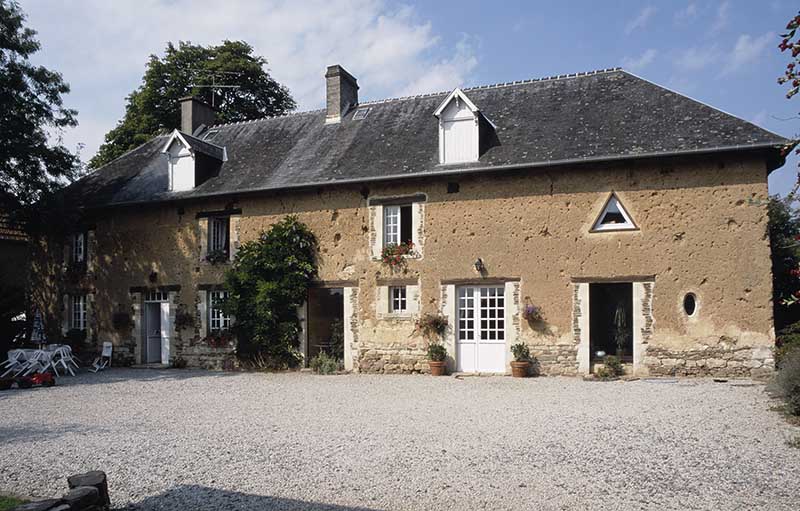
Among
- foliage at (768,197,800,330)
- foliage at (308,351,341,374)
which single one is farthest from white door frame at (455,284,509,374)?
foliage at (768,197,800,330)

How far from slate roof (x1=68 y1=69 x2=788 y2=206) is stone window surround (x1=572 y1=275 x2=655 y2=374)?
8.18 feet

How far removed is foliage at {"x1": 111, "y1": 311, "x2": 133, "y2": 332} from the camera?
15719mm

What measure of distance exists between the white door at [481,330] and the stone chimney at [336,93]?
22.3ft

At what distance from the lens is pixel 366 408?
8.60 metres

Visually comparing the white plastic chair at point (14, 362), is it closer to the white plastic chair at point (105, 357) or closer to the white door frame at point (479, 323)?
the white plastic chair at point (105, 357)

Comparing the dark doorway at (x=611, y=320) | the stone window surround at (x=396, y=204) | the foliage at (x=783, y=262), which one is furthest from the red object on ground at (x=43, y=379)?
the foliage at (x=783, y=262)

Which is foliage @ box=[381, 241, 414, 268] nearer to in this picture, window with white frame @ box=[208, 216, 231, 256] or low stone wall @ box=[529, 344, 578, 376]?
low stone wall @ box=[529, 344, 578, 376]

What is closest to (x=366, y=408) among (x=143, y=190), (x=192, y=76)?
(x=143, y=190)

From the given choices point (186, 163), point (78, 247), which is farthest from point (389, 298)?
point (78, 247)

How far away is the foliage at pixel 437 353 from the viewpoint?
41.0 ft

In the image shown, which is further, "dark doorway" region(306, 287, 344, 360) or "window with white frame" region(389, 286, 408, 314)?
"dark doorway" region(306, 287, 344, 360)

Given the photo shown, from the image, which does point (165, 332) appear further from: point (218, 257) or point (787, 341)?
point (787, 341)

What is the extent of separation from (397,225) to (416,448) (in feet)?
25.9

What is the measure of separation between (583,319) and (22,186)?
14.0m
